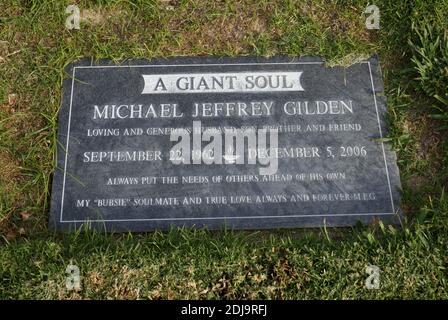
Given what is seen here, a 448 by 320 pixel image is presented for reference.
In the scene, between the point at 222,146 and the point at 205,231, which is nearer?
the point at 205,231

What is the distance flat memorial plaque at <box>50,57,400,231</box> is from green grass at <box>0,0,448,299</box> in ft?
0.28

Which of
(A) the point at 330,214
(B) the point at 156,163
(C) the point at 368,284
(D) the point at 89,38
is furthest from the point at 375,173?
(D) the point at 89,38

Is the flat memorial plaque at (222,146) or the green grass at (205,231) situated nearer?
the green grass at (205,231)

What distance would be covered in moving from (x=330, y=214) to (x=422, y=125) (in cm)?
82

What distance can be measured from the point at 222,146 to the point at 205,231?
494mm

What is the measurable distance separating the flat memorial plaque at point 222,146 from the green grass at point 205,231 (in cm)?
9

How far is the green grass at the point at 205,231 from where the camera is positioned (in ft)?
8.72

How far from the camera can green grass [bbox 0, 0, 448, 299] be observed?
2658mm

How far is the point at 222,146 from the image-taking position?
2.98m

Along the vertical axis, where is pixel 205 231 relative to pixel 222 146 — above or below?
below

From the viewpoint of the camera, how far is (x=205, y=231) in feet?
9.30

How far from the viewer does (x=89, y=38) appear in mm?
3289
